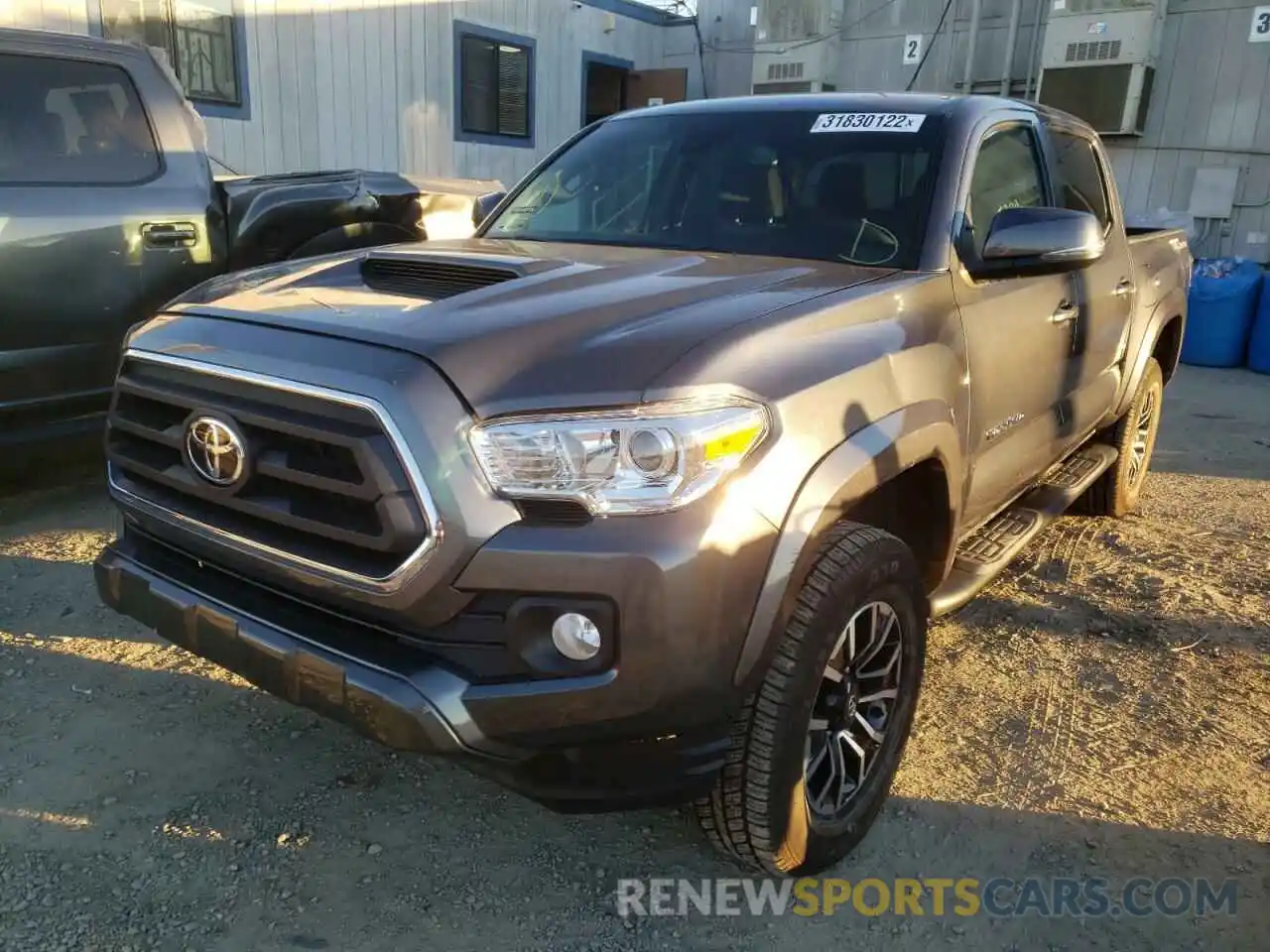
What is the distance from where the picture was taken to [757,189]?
10.4 feet

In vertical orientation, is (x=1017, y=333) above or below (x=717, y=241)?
below

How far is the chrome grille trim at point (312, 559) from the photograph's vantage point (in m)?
1.87

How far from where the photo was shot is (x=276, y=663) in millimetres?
2064

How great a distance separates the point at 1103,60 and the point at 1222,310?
2928mm

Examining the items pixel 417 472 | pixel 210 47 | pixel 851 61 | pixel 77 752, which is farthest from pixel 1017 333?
pixel 851 61

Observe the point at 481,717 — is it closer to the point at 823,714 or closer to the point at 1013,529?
the point at 823,714

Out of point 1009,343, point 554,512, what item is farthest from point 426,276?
point 1009,343

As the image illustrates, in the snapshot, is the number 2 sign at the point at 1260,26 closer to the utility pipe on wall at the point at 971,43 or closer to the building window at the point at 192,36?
the utility pipe on wall at the point at 971,43

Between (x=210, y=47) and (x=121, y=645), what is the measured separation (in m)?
6.98

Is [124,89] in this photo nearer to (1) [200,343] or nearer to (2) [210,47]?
(1) [200,343]

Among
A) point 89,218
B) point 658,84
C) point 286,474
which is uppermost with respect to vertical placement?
point 658,84

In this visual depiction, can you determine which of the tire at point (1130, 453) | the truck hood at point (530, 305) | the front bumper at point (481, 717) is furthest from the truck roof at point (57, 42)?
the tire at point (1130, 453)

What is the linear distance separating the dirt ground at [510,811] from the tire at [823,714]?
0.57 feet

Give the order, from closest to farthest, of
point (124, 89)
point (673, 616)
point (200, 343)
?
1. point (673, 616)
2. point (200, 343)
3. point (124, 89)
